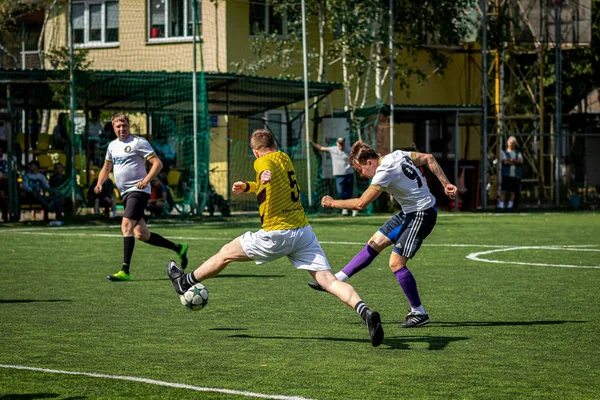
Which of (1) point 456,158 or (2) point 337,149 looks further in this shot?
(1) point 456,158

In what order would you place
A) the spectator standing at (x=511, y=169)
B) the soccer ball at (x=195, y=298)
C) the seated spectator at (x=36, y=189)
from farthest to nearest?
the spectator standing at (x=511, y=169) < the seated spectator at (x=36, y=189) < the soccer ball at (x=195, y=298)

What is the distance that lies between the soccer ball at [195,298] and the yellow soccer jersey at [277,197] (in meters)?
1.04

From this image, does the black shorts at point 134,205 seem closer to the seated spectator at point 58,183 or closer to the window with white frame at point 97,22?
the seated spectator at point 58,183

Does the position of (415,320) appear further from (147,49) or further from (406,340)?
(147,49)

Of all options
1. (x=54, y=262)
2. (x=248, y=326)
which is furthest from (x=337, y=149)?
(x=248, y=326)

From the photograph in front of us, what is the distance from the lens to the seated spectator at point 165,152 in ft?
91.6

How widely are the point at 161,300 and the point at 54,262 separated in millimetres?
4729

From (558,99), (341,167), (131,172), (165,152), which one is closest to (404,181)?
(131,172)

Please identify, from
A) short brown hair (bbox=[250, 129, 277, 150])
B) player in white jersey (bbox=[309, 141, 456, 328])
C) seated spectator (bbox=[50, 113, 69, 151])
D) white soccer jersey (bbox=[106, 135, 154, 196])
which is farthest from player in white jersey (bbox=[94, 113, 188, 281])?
seated spectator (bbox=[50, 113, 69, 151])

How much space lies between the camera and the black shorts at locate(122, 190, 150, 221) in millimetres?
13977

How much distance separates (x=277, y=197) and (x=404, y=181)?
57.5 inches

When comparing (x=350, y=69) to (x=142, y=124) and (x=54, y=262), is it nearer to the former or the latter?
(x=142, y=124)

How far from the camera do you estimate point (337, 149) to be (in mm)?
28438

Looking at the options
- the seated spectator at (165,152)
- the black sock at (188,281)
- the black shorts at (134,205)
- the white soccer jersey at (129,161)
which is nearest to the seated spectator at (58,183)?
the seated spectator at (165,152)
